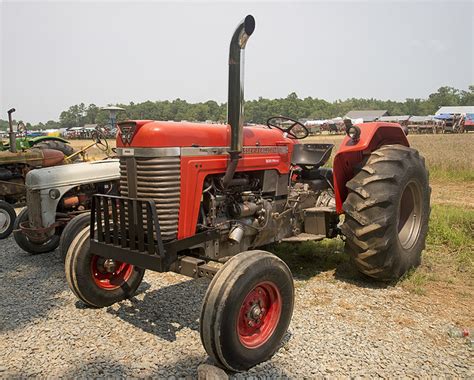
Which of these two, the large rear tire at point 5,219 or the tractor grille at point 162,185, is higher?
the tractor grille at point 162,185

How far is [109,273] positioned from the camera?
409cm

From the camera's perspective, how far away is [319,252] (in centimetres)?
550

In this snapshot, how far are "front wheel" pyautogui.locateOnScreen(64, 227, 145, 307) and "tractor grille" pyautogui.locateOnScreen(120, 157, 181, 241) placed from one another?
0.96m

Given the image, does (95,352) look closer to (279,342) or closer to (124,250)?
(124,250)

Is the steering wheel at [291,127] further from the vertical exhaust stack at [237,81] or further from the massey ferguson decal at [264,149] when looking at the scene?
the vertical exhaust stack at [237,81]

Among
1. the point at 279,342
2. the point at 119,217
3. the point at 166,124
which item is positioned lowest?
the point at 279,342

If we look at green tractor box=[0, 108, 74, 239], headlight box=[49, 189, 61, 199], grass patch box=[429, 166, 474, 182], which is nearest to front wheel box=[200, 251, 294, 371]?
headlight box=[49, 189, 61, 199]

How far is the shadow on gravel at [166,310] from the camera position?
140 inches

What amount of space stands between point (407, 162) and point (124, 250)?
291cm

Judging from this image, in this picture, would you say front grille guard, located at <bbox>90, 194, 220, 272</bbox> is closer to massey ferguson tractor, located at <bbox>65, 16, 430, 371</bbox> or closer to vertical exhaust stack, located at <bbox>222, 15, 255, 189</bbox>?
massey ferguson tractor, located at <bbox>65, 16, 430, 371</bbox>

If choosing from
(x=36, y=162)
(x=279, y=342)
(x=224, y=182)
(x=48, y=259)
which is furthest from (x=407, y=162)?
(x=36, y=162)

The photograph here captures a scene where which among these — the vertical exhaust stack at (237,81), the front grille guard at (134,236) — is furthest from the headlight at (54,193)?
the vertical exhaust stack at (237,81)

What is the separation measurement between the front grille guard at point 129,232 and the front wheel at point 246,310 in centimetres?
50

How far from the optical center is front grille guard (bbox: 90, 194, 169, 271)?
3.00 meters
